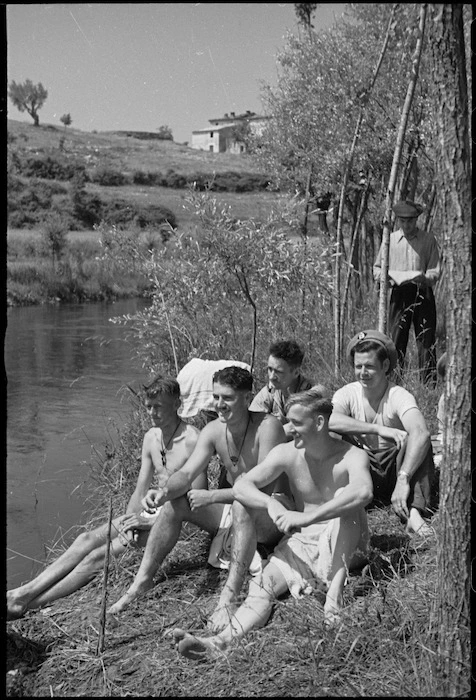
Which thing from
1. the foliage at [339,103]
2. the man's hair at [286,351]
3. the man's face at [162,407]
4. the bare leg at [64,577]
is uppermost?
the foliage at [339,103]

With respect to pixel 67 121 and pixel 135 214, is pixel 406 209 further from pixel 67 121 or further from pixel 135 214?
pixel 135 214

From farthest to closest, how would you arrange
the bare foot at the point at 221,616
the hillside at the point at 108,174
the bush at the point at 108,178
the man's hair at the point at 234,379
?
1. the bush at the point at 108,178
2. the hillside at the point at 108,174
3. the man's hair at the point at 234,379
4. the bare foot at the point at 221,616

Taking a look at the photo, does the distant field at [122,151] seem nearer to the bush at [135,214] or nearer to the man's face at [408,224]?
the bush at [135,214]

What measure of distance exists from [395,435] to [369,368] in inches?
15.9

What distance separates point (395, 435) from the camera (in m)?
4.93

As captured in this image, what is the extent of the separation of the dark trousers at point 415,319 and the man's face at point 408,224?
459 millimetres

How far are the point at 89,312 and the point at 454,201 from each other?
2090 cm

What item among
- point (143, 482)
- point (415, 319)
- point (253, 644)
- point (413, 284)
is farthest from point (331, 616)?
point (413, 284)

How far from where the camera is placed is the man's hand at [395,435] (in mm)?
4910

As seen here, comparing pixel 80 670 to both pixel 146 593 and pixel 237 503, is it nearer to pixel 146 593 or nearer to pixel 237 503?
pixel 146 593

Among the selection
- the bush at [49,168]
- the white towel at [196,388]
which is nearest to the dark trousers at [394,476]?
the white towel at [196,388]

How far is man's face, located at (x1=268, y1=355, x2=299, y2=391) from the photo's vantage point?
5.20 meters

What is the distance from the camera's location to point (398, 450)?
4.94 m

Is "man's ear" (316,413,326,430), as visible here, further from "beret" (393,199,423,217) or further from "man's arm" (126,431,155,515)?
"beret" (393,199,423,217)
